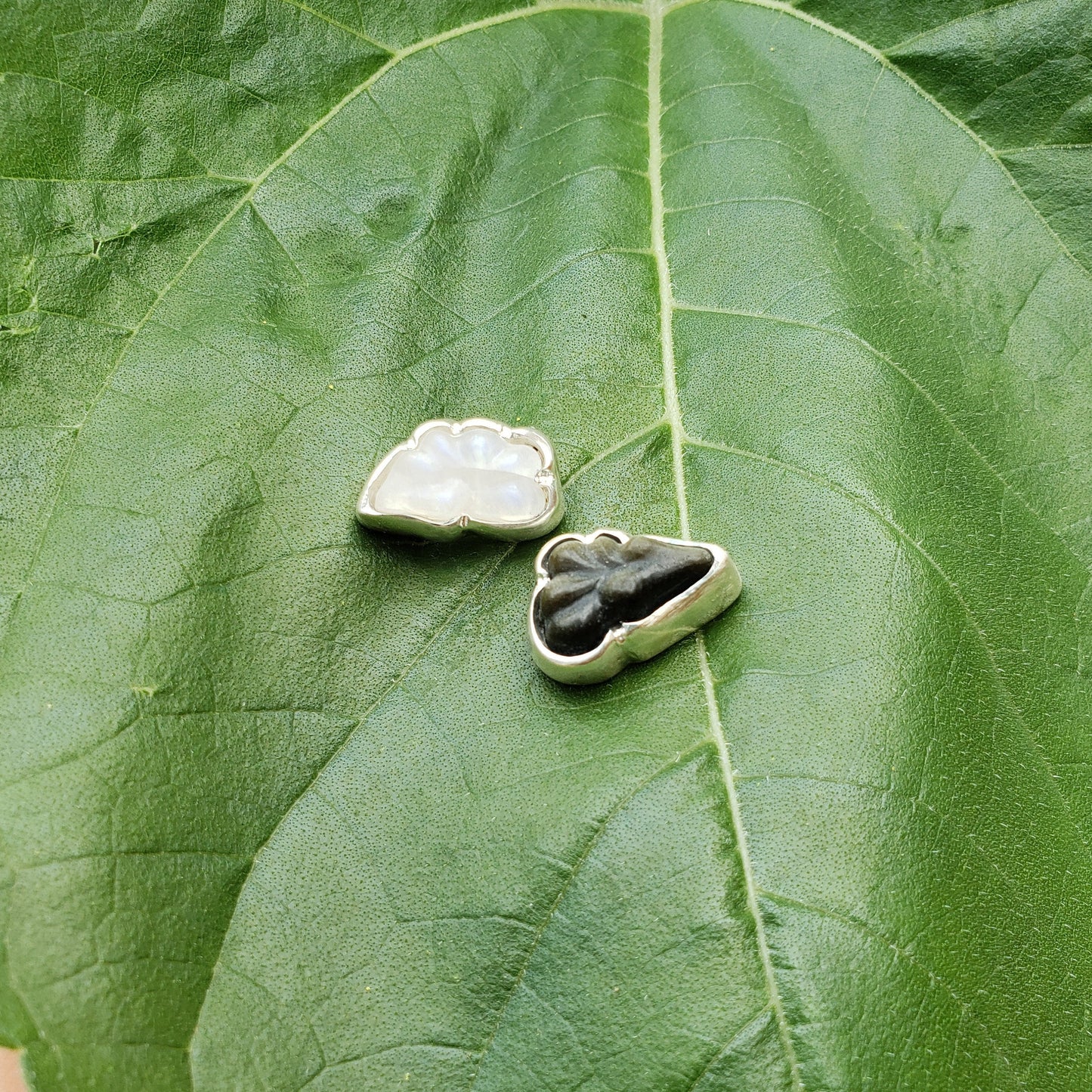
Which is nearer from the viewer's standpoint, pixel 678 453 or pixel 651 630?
pixel 651 630

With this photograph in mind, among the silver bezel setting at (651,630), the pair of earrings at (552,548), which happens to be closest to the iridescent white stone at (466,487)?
the pair of earrings at (552,548)

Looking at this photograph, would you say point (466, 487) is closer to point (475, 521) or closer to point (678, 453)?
point (475, 521)

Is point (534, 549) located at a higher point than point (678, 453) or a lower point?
lower

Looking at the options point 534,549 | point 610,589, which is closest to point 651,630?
point 610,589

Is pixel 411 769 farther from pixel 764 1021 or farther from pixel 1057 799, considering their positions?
pixel 1057 799

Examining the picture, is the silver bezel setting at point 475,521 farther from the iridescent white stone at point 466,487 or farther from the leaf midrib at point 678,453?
the leaf midrib at point 678,453

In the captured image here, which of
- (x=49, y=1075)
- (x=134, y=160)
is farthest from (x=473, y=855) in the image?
(x=134, y=160)
